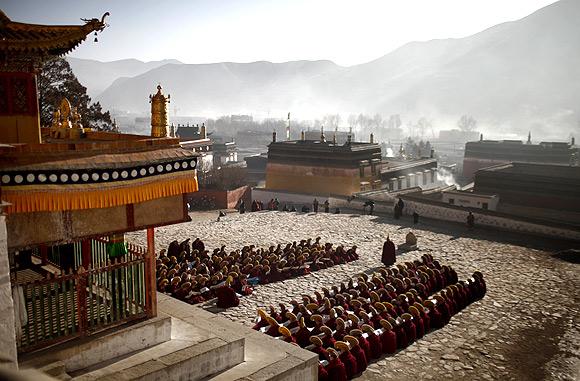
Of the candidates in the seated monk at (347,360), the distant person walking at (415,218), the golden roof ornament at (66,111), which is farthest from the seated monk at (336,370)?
the distant person walking at (415,218)

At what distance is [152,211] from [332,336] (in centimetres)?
583

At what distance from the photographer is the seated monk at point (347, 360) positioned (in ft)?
34.7

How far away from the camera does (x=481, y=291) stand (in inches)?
630

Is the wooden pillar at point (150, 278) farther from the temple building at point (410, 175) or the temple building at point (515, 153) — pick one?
the temple building at point (515, 153)

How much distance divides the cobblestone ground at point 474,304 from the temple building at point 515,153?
104 ft

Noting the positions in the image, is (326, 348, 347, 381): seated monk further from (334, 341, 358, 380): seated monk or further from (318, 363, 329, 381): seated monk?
(334, 341, 358, 380): seated monk

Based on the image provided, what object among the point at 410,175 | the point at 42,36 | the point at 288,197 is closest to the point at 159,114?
the point at 42,36

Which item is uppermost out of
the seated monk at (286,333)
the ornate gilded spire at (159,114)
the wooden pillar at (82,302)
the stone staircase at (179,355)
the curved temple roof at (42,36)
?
the curved temple roof at (42,36)

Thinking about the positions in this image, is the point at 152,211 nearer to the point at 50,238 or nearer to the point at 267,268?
the point at 50,238

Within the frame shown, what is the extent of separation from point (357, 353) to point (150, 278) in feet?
17.8

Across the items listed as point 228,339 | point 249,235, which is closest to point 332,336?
point 228,339

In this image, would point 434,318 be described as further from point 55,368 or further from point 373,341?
point 55,368

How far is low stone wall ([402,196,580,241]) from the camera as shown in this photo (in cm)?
2434

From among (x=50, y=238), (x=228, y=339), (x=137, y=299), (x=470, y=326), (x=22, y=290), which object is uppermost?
(x=50, y=238)
